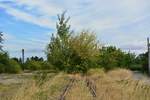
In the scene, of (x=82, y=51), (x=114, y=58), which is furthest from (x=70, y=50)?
(x=114, y=58)

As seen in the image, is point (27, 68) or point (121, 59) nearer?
point (121, 59)

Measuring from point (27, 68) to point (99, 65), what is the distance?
22920 millimetres

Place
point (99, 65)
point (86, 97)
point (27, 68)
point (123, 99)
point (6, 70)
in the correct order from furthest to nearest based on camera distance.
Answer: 1. point (27, 68)
2. point (6, 70)
3. point (99, 65)
4. point (86, 97)
5. point (123, 99)

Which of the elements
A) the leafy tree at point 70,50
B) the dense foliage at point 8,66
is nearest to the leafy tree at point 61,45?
the leafy tree at point 70,50

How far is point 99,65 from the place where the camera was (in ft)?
204

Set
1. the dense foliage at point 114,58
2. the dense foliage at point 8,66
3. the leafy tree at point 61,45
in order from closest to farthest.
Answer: the leafy tree at point 61,45 → the dense foliage at point 114,58 → the dense foliage at point 8,66

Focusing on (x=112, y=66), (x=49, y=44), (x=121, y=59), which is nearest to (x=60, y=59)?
(x=49, y=44)

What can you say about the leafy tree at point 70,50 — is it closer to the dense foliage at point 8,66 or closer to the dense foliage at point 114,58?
the dense foliage at point 114,58

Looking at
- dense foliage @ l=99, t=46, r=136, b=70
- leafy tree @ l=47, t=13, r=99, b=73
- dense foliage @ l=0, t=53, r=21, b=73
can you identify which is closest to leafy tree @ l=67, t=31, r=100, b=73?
leafy tree @ l=47, t=13, r=99, b=73

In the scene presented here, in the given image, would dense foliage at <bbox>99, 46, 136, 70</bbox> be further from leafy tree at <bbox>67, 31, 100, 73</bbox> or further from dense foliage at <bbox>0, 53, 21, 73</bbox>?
dense foliage at <bbox>0, 53, 21, 73</bbox>

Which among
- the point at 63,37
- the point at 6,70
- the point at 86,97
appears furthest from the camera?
the point at 6,70

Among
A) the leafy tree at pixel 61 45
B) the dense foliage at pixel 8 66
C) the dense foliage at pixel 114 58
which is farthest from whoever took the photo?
the dense foliage at pixel 8 66

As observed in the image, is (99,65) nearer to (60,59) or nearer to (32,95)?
(60,59)

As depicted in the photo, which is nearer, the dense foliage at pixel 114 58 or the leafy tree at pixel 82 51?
the leafy tree at pixel 82 51
